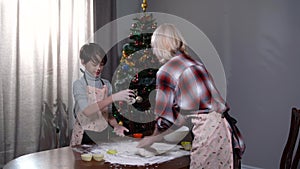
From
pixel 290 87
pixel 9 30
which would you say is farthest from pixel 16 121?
pixel 290 87

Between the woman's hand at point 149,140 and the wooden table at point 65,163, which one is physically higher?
the woman's hand at point 149,140

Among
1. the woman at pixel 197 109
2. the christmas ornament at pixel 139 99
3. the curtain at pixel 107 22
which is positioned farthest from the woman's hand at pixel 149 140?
the curtain at pixel 107 22

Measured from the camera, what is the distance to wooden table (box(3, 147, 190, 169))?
6.31ft

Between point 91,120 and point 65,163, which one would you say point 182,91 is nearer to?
point 65,163

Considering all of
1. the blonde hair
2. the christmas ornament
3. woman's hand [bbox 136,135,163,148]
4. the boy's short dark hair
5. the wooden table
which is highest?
the blonde hair

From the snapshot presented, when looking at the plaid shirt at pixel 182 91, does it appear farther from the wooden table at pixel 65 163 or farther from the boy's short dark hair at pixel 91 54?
the boy's short dark hair at pixel 91 54

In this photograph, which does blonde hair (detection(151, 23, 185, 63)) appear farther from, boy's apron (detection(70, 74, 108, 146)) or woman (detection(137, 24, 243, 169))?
boy's apron (detection(70, 74, 108, 146))

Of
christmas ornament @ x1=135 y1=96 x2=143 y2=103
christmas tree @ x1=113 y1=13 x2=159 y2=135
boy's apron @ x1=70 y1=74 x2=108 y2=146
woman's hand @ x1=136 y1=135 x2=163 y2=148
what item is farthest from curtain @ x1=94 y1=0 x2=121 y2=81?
woman's hand @ x1=136 y1=135 x2=163 y2=148

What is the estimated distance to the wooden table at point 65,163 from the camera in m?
1.92

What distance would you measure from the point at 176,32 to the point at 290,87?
199cm

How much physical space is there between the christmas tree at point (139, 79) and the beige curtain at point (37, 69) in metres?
0.63

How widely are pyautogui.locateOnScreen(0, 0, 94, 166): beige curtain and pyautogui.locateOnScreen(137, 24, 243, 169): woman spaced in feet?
7.77

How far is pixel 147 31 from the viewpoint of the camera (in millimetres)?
4191

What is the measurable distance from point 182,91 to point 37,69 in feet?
8.32
